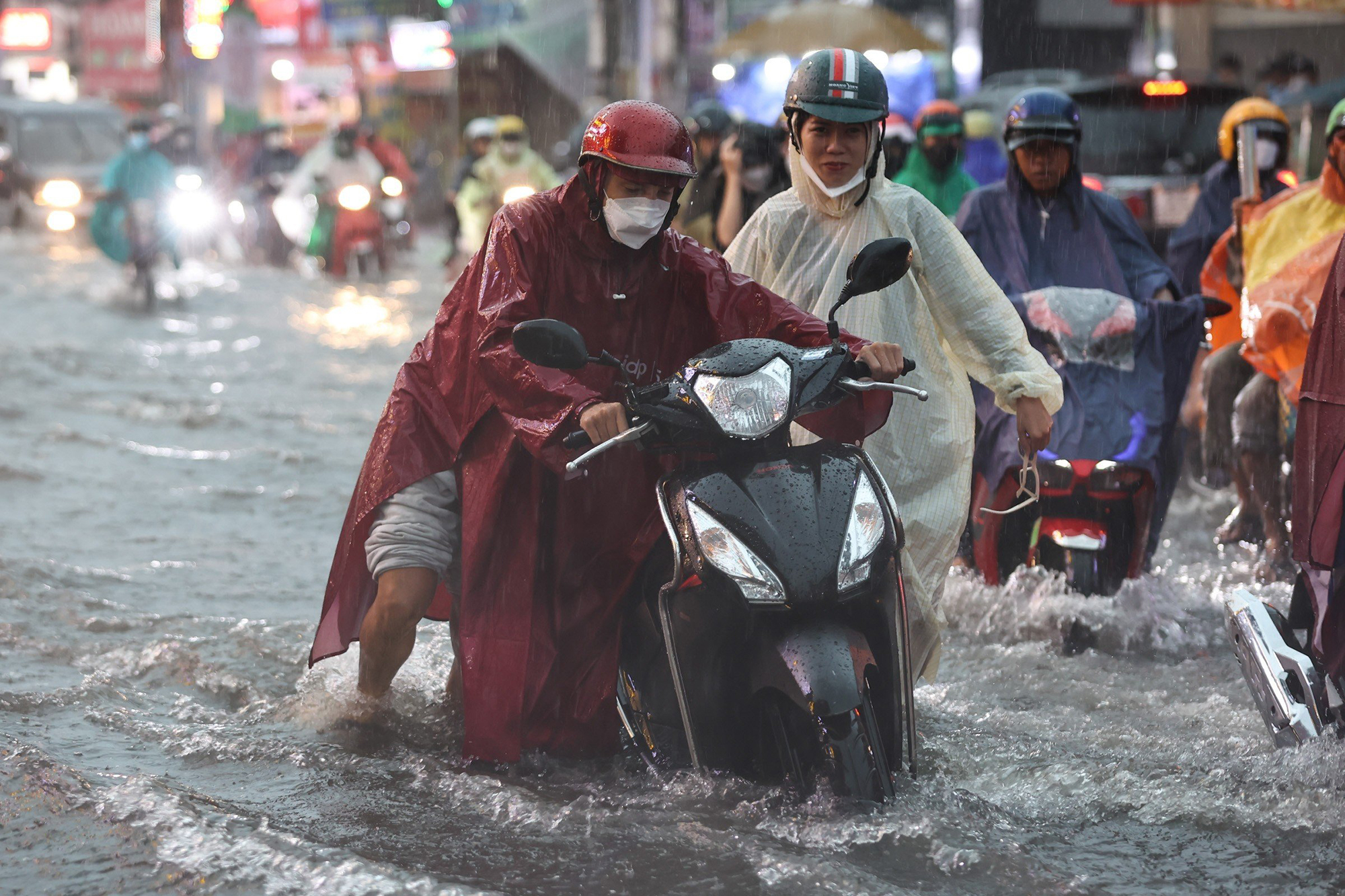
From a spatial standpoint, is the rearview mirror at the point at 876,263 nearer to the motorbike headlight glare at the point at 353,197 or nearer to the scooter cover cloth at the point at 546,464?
the scooter cover cloth at the point at 546,464

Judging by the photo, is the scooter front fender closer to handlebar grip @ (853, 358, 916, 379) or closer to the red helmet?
handlebar grip @ (853, 358, 916, 379)

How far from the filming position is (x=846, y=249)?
449cm

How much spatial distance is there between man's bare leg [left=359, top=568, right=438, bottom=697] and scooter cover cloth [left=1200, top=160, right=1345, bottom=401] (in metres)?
2.33

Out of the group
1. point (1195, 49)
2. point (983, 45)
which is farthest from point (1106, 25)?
point (1195, 49)

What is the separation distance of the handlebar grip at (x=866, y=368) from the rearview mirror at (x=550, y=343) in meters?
0.58

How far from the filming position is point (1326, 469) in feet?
11.9

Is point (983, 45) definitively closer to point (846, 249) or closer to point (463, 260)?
point (463, 260)

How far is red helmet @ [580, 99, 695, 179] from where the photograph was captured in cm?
357

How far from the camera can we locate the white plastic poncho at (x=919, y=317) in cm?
433

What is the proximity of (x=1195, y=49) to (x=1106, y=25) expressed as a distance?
455 cm

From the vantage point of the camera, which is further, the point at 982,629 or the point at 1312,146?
the point at 1312,146

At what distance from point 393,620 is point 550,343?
3.15 feet

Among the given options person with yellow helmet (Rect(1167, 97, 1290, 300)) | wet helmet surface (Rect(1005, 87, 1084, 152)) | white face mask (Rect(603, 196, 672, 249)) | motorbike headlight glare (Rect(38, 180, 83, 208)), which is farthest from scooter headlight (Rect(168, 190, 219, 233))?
white face mask (Rect(603, 196, 672, 249))

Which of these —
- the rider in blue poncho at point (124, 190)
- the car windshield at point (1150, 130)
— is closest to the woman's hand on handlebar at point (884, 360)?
the car windshield at point (1150, 130)
